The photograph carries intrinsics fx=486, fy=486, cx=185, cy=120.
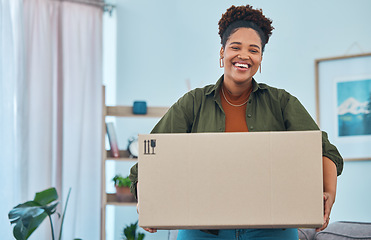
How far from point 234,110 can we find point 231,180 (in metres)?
0.32

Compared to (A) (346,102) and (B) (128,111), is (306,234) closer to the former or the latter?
(A) (346,102)

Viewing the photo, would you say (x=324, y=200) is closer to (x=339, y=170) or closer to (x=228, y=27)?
(x=339, y=170)

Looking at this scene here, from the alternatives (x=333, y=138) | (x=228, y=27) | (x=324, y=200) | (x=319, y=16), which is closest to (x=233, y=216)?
(x=324, y=200)

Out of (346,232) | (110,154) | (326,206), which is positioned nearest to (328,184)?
(326,206)

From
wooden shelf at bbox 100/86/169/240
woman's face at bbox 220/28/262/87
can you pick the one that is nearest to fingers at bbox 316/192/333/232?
woman's face at bbox 220/28/262/87

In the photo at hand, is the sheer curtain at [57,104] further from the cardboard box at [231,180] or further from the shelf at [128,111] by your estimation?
the cardboard box at [231,180]

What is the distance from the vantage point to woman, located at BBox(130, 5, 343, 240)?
1.39 m

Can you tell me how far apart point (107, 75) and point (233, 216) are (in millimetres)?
2730

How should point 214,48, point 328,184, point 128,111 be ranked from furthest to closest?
point 214,48 → point 128,111 → point 328,184

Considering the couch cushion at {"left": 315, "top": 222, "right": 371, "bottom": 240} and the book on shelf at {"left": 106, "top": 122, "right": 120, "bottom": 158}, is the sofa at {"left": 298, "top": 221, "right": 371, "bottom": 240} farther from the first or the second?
the book on shelf at {"left": 106, "top": 122, "right": 120, "bottom": 158}

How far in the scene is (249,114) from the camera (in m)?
1.41

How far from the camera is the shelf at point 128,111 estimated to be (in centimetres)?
334

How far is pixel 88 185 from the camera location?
3.43m

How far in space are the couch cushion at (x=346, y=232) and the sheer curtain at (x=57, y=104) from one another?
68.4 inches
